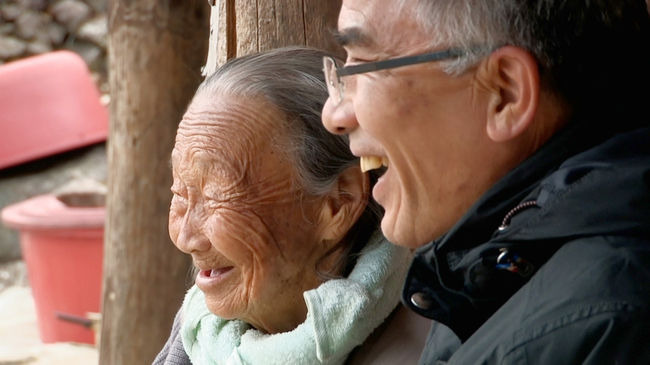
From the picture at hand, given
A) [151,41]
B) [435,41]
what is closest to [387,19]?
[435,41]

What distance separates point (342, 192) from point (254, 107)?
264mm

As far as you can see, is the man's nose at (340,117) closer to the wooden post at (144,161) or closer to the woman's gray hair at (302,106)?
the woman's gray hair at (302,106)

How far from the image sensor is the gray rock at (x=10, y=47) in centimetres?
1173

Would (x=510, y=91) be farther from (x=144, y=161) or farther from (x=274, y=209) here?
(x=144, y=161)

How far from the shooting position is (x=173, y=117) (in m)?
4.27

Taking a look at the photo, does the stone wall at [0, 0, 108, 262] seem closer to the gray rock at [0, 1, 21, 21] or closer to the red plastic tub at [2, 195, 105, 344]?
the gray rock at [0, 1, 21, 21]

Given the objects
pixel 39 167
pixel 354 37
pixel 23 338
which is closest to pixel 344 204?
→ pixel 354 37

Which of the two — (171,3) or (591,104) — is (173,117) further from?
(591,104)

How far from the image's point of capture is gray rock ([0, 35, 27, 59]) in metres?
11.7

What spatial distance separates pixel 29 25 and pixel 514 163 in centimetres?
1114

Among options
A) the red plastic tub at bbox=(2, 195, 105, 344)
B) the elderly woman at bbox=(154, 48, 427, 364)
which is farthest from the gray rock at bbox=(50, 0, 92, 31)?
the elderly woman at bbox=(154, 48, 427, 364)

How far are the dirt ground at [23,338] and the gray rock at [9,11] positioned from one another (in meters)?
3.95

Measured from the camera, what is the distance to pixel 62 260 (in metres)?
6.51

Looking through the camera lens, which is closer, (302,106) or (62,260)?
(302,106)
